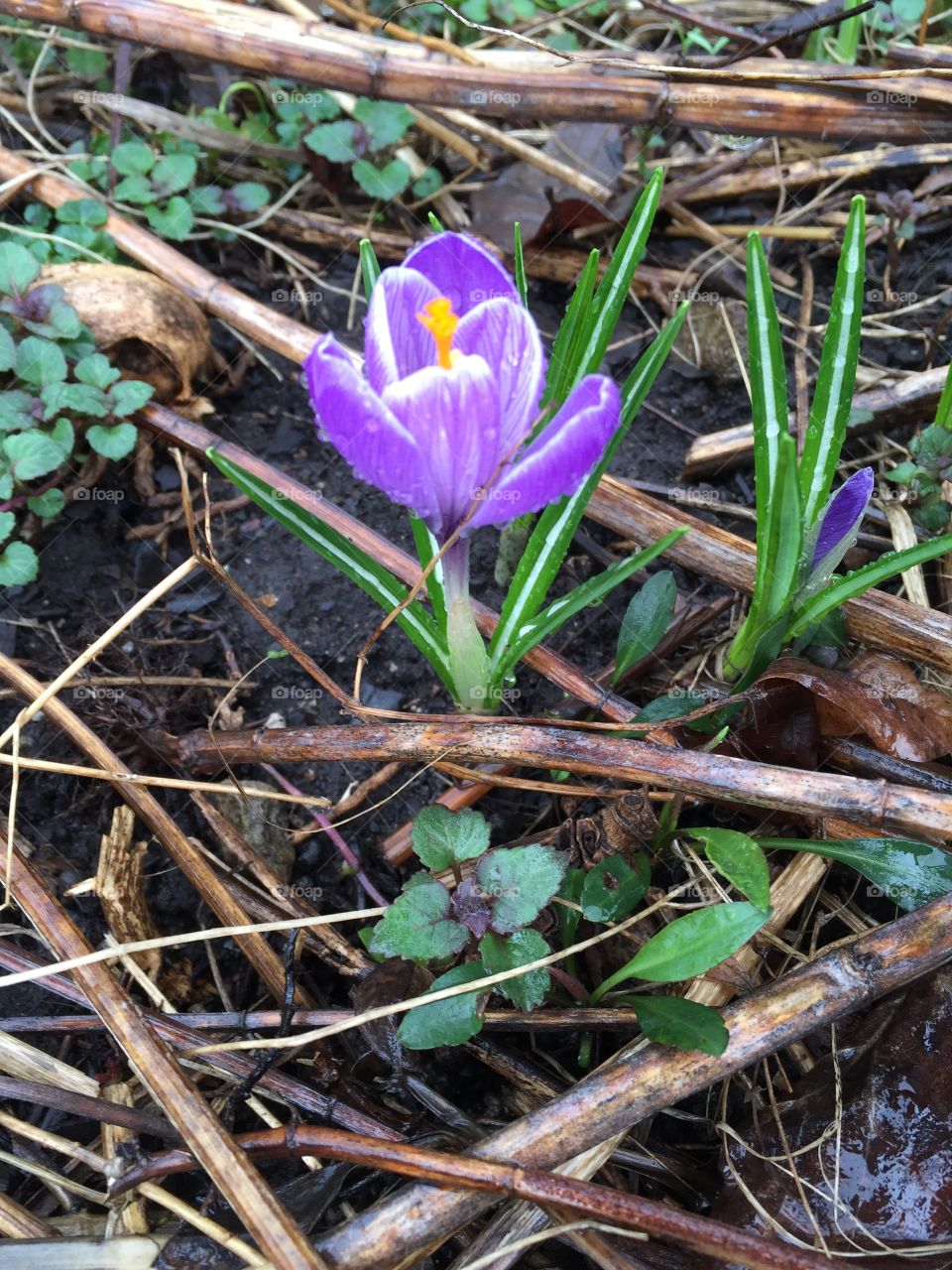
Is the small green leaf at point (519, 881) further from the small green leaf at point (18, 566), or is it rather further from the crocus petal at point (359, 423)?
the small green leaf at point (18, 566)

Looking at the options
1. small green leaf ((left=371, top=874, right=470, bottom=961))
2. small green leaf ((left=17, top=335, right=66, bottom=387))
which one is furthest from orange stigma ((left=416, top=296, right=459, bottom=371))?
small green leaf ((left=17, top=335, right=66, bottom=387))

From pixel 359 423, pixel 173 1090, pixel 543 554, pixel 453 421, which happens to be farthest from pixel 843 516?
pixel 173 1090

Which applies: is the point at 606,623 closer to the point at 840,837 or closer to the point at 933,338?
the point at 840,837

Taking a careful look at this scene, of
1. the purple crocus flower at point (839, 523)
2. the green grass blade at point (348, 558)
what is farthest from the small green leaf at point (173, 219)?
the purple crocus flower at point (839, 523)

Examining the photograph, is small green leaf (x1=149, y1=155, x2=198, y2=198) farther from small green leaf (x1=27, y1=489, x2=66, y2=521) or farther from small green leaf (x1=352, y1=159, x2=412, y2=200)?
small green leaf (x1=27, y1=489, x2=66, y2=521)

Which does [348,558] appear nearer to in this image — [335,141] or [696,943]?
[696,943]
